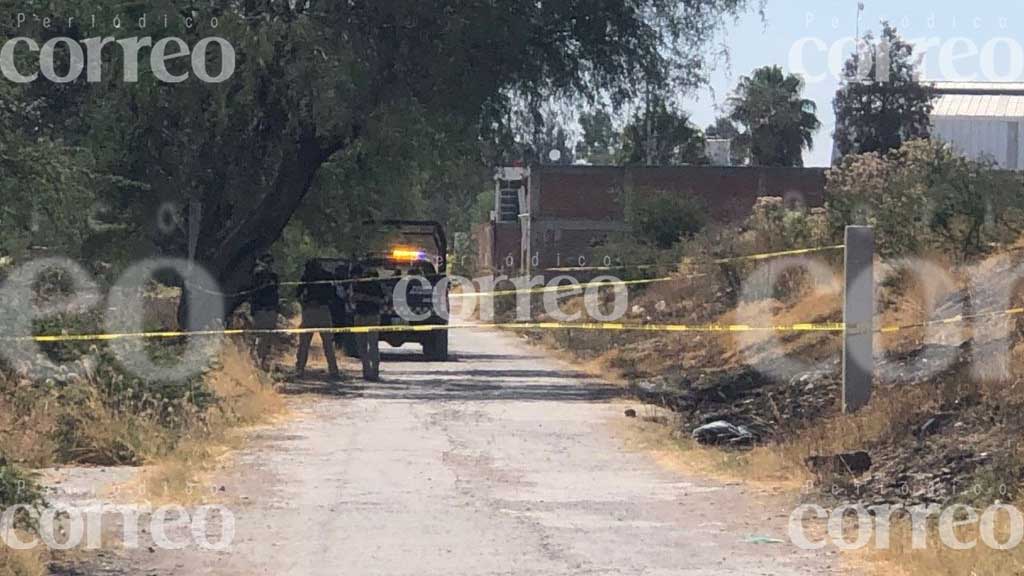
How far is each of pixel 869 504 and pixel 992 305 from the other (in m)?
4.38

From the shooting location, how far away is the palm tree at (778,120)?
75.5 metres

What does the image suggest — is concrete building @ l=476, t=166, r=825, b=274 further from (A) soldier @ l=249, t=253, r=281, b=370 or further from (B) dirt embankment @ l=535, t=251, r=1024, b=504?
(B) dirt embankment @ l=535, t=251, r=1024, b=504

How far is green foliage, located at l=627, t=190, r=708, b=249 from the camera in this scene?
4272cm

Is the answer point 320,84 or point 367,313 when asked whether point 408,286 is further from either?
point 320,84

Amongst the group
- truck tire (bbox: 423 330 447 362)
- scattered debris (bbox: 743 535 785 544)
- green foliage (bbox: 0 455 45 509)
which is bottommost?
truck tire (bbox: 423 330 447 362)

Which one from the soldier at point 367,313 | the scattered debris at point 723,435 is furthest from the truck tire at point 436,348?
the scattered debris at point 723,435

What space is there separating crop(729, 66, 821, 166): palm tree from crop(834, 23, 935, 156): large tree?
920 centimetres

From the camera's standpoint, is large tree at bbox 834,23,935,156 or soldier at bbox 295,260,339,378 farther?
large tree at bbox 834,23,935,156

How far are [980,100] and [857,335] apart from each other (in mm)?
60533

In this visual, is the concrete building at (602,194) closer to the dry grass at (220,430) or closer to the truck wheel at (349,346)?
the truck wheel at (349,346)

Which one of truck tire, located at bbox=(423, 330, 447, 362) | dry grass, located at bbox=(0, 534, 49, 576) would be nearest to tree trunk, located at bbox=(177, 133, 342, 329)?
truck tire, located at bbox=(423, 330, 447, 362)

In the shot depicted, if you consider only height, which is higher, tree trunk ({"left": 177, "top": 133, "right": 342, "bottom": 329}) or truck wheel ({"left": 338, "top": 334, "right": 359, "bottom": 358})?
tree trunk ({"left": 177, "top": 133, "right": 342, "bottom": 329})

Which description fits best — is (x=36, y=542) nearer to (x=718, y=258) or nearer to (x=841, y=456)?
(x=841, y=456)

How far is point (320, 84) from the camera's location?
20.3 m
